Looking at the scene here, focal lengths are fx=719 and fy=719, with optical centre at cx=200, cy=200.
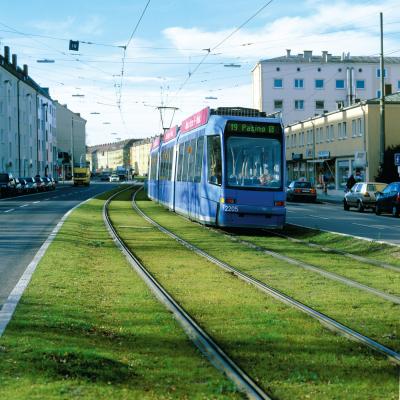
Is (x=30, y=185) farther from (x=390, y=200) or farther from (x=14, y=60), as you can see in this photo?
(x=390, y=200)

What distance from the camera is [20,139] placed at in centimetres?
8625

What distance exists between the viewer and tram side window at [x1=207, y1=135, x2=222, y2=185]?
20.1m

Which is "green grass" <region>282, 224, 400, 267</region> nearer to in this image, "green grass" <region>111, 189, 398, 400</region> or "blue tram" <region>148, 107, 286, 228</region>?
"blue tram" <region>148, 107, 286, 228</region>

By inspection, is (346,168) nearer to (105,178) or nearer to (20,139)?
(20,139)

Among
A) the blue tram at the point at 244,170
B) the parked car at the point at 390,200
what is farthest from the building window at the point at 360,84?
the blue tram at the point at 244,170

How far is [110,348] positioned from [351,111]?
54.1 meters

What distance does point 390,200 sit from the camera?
32.6 meters

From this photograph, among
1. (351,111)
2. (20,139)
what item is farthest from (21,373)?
(20,139)

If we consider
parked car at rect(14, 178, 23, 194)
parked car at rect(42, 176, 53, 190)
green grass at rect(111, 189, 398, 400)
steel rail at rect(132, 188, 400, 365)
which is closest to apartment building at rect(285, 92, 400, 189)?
parked car at rect(14, 178, 23, 194)

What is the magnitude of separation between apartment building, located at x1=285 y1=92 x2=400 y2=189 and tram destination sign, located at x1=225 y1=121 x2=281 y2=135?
30399 mm

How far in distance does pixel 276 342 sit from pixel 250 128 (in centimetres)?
1352

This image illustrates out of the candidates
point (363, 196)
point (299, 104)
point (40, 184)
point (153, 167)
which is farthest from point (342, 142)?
point (299, 104)

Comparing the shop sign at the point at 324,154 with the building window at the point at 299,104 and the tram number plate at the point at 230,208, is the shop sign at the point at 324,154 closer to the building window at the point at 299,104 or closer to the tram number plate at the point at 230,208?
the building window at the point at 299,104

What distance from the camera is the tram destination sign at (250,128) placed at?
20109mm
